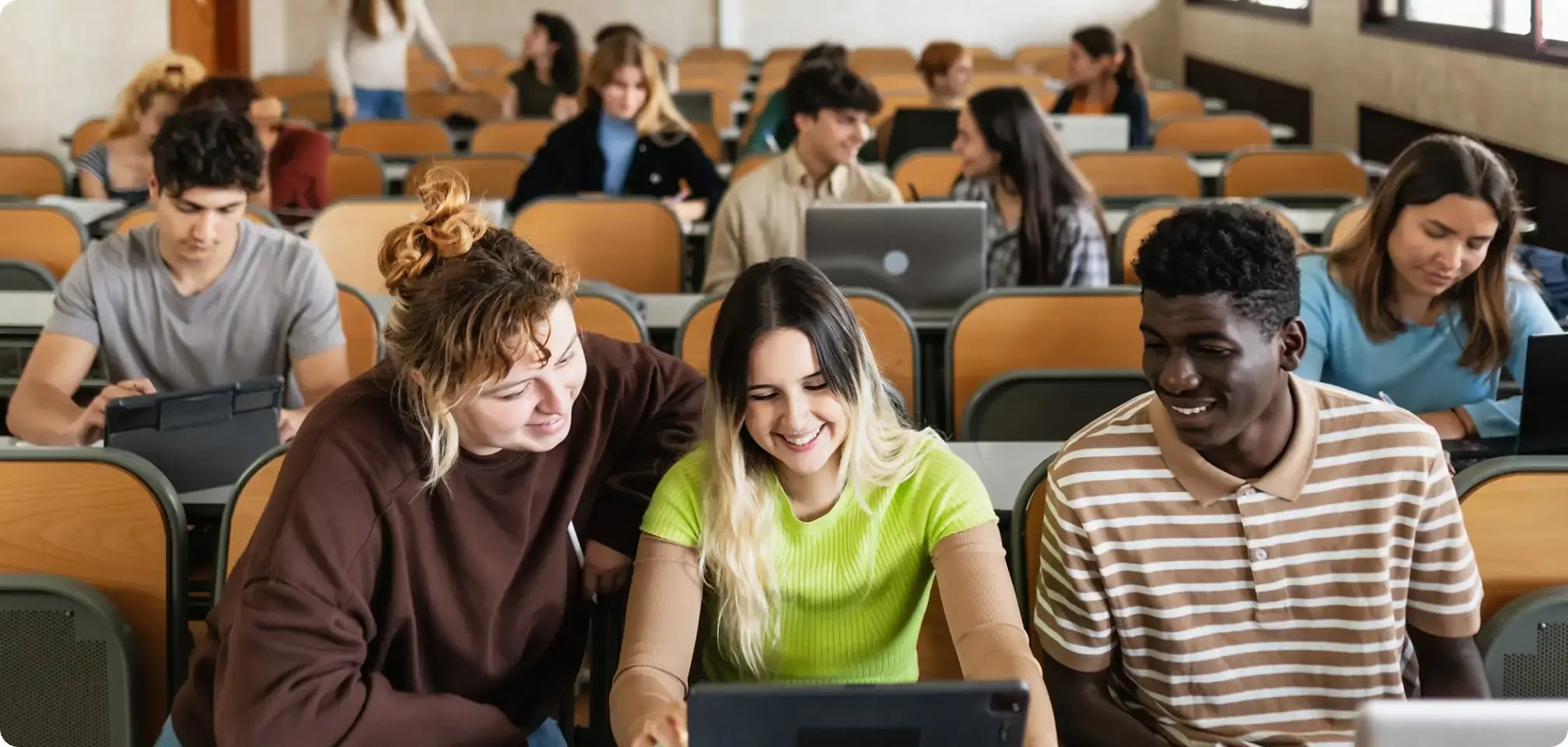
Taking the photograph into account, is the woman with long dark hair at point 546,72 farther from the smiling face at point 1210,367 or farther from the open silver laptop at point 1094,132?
the smiling face at point 1210,367

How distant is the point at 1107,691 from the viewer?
1.87 meters

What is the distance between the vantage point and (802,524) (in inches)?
74.9

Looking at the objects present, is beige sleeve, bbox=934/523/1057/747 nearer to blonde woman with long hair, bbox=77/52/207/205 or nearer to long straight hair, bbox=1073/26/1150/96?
blonde woman with long hair, bbox=77/52/207/205

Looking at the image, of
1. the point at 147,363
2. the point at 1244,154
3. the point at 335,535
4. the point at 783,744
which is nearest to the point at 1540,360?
the point at 783,744

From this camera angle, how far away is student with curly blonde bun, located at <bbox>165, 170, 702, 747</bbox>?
166 cm

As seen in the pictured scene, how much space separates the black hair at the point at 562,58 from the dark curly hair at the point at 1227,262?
20.7ft

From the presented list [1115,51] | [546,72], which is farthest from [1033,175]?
[546,72]

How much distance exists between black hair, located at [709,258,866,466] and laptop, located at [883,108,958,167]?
13.8 feet

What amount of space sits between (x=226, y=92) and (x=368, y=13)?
3.77 m

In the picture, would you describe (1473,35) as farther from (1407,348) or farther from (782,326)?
(782,326)

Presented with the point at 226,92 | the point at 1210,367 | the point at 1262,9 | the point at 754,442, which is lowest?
the point at 754,442

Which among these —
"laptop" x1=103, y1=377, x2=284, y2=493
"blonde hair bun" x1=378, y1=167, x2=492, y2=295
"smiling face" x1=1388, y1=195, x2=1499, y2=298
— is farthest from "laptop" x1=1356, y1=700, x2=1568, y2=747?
"laptop" x1=103, y1=377, x2=284, y2=493

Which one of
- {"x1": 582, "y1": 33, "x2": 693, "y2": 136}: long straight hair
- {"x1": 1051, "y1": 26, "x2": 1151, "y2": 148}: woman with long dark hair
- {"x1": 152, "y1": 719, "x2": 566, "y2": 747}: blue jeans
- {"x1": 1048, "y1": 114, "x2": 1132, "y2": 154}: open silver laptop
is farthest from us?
{"x1": 1051, "y1": 26, "x2": 1151, "y2": 148}: woman with long dark hair

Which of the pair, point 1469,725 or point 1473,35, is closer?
point 1469,725
